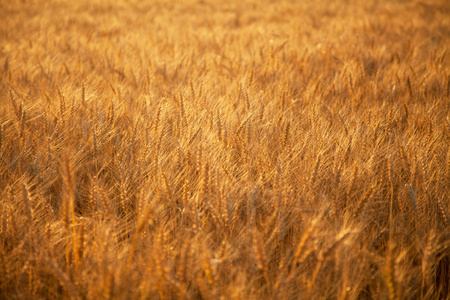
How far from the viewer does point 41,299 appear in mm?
682

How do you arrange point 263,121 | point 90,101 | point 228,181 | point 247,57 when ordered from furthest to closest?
point 247,57 → point 90,101 → point 263,121 → point 228,181

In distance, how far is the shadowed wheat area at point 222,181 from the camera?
0.70m

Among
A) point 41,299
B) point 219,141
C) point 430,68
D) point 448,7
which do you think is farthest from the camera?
point 448,7

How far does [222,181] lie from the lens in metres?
0.94

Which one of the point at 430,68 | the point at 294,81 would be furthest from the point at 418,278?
the point at 430,68

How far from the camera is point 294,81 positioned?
2.21m

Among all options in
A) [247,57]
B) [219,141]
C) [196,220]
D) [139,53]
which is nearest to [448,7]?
[247,57]

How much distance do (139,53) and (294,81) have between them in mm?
1709

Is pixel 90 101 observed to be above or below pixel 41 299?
above

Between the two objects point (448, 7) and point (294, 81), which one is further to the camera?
point (448, 7)

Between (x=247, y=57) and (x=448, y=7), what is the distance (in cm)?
655

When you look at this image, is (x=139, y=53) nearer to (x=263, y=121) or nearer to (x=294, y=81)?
(x=294, y=81)

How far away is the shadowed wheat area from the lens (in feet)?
2.28

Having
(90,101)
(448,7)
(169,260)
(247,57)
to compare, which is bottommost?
(169,260)
